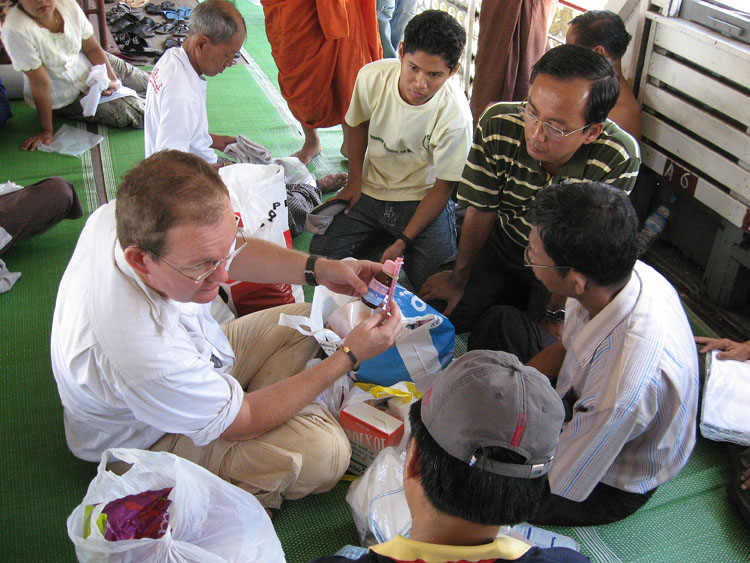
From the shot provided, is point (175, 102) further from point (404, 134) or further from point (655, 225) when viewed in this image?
point (655, 225)

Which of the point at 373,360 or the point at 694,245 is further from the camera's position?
the point at 694,245

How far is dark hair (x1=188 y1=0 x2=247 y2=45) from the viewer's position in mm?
2451

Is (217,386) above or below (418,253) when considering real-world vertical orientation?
above

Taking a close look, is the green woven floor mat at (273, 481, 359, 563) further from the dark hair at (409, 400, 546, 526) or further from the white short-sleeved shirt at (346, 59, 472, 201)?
the white short-sleeved shirt at (346, 59, 472, 201)

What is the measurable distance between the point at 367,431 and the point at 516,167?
1111 mm

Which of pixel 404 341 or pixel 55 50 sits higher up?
pixel 55 50

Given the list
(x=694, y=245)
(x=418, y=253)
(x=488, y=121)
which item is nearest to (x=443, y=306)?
(x=418, y=253)

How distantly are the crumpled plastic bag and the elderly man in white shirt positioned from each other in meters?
3.12

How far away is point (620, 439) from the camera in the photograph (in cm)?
147

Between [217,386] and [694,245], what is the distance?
240 cm

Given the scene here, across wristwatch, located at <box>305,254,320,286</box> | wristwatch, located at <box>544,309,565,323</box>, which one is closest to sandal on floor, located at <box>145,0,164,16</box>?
wristwatch, located at <box>305,254,320,286</box>

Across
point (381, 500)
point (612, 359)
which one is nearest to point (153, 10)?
point (381, 500)

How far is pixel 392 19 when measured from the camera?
4594mm

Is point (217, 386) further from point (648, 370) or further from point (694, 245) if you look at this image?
point (694, 245)
